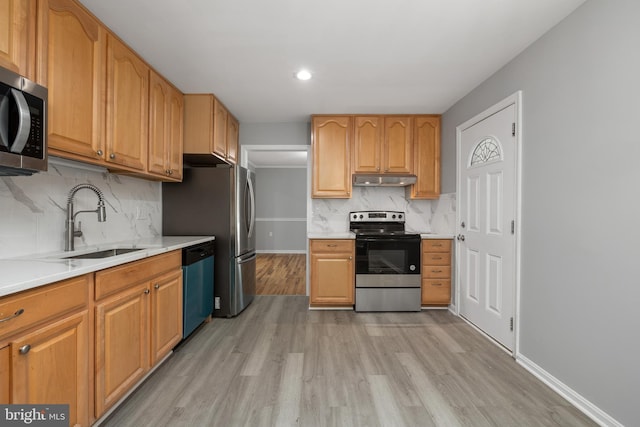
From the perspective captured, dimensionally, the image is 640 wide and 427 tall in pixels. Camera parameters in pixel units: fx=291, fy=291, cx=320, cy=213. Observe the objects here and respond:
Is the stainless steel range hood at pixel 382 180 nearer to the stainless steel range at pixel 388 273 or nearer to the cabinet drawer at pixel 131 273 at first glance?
the stainless steel range at pixel 388 273

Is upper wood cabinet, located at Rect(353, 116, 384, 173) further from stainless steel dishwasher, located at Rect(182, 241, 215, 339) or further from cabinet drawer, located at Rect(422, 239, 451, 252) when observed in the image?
stainless steel dishwasher, located at Rect(182, 241, 215, 339)

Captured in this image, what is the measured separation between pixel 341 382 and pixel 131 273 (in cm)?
147

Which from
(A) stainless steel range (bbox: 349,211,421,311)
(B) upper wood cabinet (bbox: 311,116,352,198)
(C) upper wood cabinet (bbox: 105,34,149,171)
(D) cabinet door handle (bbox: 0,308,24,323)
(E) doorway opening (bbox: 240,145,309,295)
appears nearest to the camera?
(D) cabinet door handle (bbox: 0,308,24,323)

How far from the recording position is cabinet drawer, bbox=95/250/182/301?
145 centimetres

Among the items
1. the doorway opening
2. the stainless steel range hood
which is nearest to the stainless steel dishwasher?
the stainless steel range hood

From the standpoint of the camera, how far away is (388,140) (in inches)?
139

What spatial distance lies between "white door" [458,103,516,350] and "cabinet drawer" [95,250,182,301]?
2.60 metres

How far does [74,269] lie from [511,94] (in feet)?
→ 9.85

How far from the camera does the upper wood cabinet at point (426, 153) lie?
3.56 m

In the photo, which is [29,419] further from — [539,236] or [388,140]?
[388,140]

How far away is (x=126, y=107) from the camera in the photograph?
6.60 ft

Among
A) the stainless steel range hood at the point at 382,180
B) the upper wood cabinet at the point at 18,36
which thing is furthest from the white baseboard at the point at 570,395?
the upper wood cabinet at the point at 18,36

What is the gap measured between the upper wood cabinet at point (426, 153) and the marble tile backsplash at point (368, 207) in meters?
0.34

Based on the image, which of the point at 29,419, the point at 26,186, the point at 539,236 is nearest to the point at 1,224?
the point at 26,186
